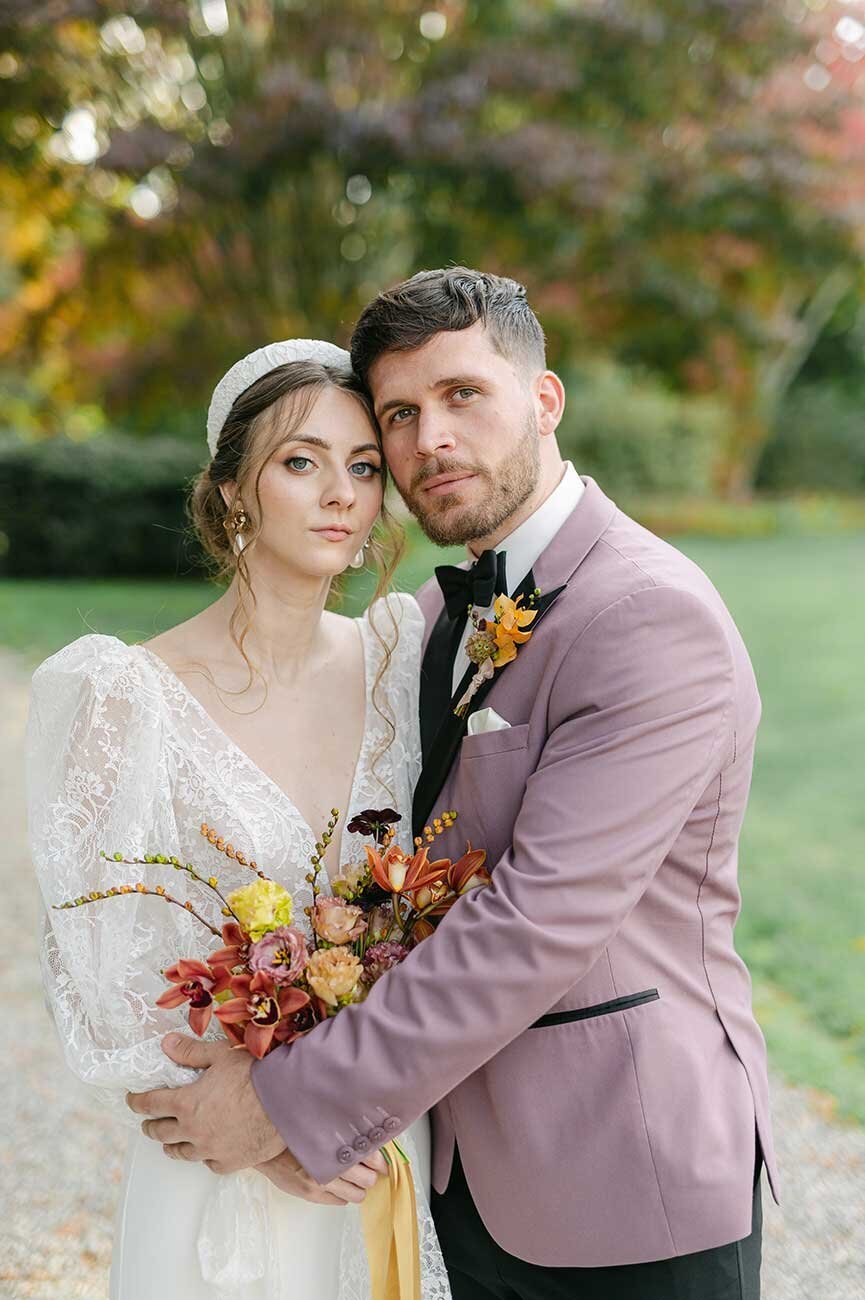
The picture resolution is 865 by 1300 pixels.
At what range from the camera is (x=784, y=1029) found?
4.90 m

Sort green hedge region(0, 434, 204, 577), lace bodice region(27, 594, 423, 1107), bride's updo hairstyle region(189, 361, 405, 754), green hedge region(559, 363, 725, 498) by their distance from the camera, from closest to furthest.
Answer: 1. lace bodice region(27, 594, 423, 1107)
2. bride's updo hairstyle region(189, 361, 405, 754)
3. green hedge region(0, 434, 204, 577)
4. green hedge region(559, 363, 725, 498)

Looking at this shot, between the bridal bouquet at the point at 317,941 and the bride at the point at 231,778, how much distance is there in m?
0.21

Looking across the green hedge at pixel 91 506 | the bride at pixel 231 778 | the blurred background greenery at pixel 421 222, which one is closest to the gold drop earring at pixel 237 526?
the bride at pixel 231 778

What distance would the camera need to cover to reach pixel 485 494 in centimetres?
230

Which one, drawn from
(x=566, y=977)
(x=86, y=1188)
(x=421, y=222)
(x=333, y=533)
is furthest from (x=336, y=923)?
(x=421, y=222)

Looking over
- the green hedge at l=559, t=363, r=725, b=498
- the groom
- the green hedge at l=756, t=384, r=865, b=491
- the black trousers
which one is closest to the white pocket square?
the groom

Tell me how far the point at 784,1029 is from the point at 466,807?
3.38 meters

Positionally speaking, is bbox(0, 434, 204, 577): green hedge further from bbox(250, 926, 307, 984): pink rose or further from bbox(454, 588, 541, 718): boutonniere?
bbox(250, 926, 307, 984): pink rose

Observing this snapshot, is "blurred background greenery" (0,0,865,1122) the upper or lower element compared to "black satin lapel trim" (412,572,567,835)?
upper

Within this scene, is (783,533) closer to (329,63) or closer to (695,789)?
(329,63)

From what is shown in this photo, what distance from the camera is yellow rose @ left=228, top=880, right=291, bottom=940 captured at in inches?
71.5

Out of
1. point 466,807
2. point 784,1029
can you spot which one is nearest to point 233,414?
point 466,807

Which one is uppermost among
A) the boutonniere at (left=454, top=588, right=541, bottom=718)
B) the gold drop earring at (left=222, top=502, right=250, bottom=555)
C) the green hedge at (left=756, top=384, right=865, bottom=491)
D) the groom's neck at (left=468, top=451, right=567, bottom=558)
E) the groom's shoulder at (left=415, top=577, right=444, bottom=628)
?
the green hedge at (left=756, top=384, right=865, bottom=491)

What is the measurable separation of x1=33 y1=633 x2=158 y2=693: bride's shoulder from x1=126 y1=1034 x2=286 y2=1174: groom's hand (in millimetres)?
660
